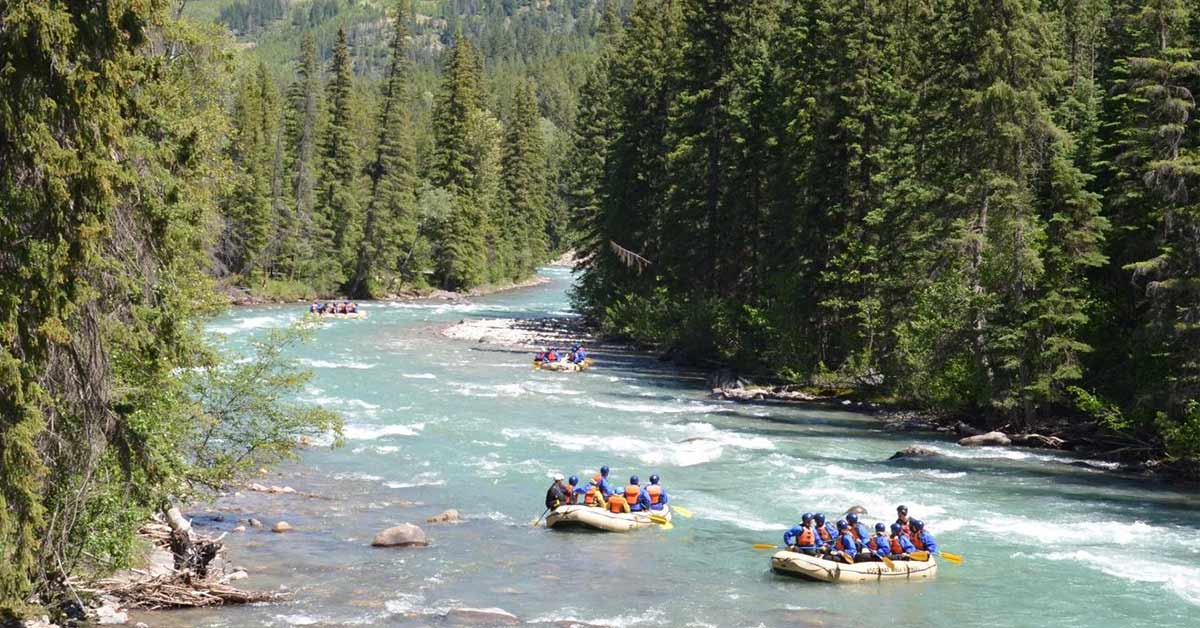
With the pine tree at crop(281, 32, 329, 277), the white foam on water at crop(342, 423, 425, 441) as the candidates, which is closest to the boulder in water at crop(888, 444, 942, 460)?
the white foam on water at crop(342, 423, 425, 441)

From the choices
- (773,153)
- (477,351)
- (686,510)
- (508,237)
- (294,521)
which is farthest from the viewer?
(508,237)

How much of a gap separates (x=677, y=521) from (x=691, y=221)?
1240 inches

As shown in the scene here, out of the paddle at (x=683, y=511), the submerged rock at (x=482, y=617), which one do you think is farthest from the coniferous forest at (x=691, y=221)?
the paddle at (x=683, y=511)

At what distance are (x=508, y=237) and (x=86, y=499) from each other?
3448 inches

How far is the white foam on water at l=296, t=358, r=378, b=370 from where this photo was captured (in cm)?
4566

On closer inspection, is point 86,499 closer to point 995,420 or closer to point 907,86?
point 995,420

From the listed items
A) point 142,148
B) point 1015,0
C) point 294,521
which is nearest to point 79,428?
point 142,148

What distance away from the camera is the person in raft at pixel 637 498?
25.0m

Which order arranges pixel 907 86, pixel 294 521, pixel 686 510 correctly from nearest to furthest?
1. pixel 294 521
2. pixel 686 510
3. pixel 907 86

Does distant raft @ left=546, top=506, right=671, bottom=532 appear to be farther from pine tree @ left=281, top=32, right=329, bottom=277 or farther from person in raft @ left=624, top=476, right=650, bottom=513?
pine tree @ left=281, top=32, right=329, bottom=277

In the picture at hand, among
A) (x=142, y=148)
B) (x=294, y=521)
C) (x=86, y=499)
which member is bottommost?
(x=294, y=521)

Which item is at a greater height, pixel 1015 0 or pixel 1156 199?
pixel 1015 0

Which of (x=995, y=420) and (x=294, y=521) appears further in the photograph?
(x=995, y=420)

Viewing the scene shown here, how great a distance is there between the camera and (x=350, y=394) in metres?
39.2
